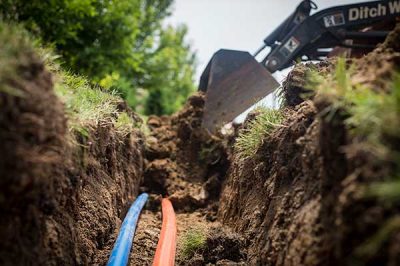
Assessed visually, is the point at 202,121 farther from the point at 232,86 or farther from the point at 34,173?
the point at 34,173

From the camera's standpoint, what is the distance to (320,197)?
2053 millimetres

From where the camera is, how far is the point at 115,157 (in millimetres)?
3826

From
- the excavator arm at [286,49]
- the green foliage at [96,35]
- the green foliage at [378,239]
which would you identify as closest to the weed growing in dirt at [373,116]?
the green foliage at [378,239]

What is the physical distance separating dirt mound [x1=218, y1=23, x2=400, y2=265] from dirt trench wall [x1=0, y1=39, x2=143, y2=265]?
1370 mm

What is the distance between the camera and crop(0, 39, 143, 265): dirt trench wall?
167 centimetres

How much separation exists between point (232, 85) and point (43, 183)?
392cm

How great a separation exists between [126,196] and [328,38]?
3.58 m

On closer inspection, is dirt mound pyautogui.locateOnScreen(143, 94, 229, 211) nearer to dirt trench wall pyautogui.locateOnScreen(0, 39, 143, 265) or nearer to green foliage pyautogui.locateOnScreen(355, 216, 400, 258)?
dirt trench wall pyautogui.locateOnScreen(0, 39, 143, 265)

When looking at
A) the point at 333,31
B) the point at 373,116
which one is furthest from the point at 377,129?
the point at 333,31

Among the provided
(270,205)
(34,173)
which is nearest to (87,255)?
(34,173)

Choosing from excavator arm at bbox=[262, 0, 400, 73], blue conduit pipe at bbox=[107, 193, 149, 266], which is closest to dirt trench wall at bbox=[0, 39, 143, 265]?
blue conduit pipe at bbox=[107, 193, 149, 266]

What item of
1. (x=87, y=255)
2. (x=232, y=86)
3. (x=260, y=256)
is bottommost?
(x=260, y=256)

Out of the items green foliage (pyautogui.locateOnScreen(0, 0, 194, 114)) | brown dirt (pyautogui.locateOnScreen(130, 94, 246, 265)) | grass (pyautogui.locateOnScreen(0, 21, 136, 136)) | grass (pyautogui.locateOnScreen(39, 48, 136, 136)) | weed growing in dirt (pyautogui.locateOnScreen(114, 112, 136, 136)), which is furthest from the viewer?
green foliage (pyautogui.locateOnScreen(0, 0, 194, 114))

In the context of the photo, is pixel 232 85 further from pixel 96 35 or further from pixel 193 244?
pixel 96 35
